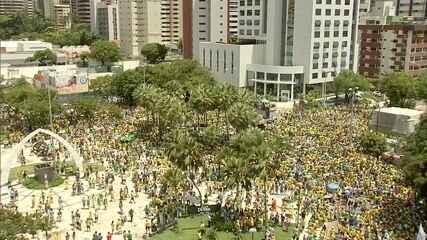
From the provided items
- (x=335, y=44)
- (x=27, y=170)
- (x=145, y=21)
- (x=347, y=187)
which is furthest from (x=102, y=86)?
(x=145, y=21)

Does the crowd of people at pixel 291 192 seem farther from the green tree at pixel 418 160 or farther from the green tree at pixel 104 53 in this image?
the green tree at pixel 104 53

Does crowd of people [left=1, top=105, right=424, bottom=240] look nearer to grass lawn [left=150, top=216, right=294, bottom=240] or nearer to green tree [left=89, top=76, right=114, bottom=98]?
grass lawn [left=150, top=216, right=294, bottom=240]

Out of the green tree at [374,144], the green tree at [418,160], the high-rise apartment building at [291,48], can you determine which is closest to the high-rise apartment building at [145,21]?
the high-rise apartment building at [291,48]

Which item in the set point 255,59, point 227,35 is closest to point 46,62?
point 227,35

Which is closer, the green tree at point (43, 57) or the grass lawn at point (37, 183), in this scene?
the grass lawn at point (37, 183)

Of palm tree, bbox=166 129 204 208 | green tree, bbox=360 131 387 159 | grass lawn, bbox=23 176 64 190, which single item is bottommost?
grass lawn, bbox=23 176 64 190

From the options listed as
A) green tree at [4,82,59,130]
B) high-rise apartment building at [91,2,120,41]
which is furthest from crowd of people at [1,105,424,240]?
high-rise apartment building at [91,2,120,41]
